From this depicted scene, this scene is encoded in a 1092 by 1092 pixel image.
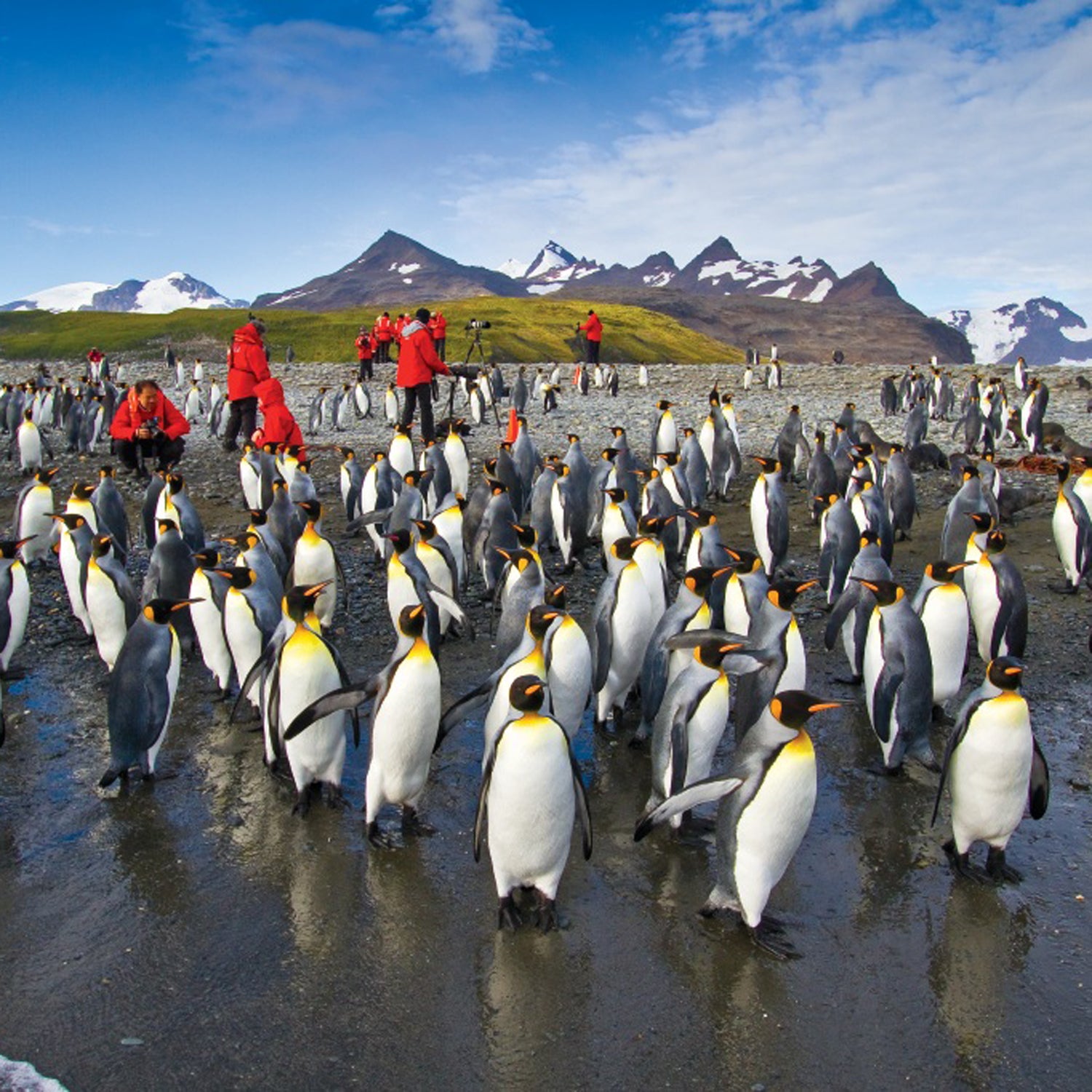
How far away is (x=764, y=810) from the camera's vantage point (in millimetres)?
3727

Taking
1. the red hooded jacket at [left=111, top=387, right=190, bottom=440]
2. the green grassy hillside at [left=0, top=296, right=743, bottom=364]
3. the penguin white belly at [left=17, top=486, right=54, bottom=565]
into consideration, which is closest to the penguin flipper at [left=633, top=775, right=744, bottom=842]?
the penguin white belly at [left=17, top=486, right=54, bottom=565]

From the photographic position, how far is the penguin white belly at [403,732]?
4.43 metres

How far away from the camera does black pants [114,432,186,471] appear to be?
1220 centimetres

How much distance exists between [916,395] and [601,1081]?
65.2 feet

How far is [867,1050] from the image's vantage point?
3.16 meters

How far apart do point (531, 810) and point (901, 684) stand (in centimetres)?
231

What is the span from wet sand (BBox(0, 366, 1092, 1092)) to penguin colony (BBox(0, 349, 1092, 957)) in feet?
0.64

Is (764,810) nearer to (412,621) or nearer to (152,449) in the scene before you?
(412,621)

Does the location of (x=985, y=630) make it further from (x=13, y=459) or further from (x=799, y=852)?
(x=13, y=459)

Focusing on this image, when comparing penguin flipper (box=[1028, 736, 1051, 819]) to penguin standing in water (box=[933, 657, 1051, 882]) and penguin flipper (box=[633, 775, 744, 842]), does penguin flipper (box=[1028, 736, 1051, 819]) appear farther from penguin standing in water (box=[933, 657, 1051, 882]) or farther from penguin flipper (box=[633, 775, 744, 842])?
penguin flipper (box=[633, 775, 744, 842])

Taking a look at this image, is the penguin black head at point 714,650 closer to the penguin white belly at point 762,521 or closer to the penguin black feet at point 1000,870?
the penguin black feet at point 1000,870

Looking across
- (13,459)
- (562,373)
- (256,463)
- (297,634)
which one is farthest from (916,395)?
(297,634)

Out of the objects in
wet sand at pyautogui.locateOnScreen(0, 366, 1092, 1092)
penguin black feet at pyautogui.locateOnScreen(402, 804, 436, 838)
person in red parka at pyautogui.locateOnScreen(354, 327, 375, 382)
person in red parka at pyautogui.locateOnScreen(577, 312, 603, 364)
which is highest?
person in red parka at pyautogui.locateOnScreen(577, 312, 603, 364)

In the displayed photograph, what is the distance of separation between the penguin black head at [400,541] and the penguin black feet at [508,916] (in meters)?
2.95
